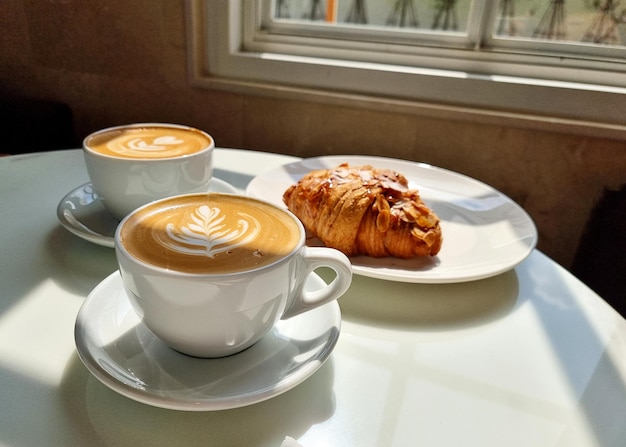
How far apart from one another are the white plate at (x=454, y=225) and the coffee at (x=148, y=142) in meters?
0.12

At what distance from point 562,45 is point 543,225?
44 cm

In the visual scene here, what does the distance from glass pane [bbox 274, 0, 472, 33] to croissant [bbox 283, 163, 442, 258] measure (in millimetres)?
728

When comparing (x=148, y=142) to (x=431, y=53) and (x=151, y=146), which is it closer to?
(x=151, y=146)

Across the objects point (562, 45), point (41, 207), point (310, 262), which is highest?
point (562, 45)

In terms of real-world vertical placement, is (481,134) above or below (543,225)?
above

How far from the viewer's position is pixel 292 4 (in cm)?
135

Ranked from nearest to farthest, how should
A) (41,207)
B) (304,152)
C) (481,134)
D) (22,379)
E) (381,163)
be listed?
(22,379) → (41,207) → (381,163) → (481,134) → (304,152)

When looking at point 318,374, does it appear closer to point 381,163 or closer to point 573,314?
point 573,314

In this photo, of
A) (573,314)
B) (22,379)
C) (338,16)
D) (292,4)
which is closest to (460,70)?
(338,16)

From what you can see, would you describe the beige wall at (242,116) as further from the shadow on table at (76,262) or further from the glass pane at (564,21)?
the shadow on table at (76,262)

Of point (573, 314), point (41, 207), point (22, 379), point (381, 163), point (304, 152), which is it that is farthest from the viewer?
point (304, 152)

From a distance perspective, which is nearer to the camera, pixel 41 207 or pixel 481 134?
pixel 41 207

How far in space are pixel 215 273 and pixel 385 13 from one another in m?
1.11

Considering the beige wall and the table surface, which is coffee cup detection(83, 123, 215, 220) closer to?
the table surface
